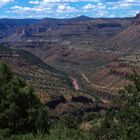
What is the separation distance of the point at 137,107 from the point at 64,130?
613 cm

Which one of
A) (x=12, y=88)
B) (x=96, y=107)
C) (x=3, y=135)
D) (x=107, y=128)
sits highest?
(x=12, y=88)

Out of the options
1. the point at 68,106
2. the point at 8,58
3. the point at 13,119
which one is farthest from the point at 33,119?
the point at 8,58

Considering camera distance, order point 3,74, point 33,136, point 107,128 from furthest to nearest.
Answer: point 107,128, point 3,74, point 33,136

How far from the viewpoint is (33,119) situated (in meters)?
35.8

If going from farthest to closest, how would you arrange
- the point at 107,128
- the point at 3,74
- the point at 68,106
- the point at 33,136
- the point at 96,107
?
the point at 96,107 → the point at 68,106 → the point at 107,128 → the point at 3,74 → the point at 33,136

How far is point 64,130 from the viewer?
32875 mm

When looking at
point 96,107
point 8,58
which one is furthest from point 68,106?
point 8,58

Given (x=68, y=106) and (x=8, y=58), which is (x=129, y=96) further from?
(x=8, y=58)

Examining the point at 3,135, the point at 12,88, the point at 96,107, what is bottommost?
the point at 96,107

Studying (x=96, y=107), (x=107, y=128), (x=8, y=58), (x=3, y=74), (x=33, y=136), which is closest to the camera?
(x=33, y=136)

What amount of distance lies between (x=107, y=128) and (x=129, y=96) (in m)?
20.4

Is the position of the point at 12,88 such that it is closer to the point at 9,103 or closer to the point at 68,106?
the point at 9,103

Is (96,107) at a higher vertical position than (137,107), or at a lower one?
lower

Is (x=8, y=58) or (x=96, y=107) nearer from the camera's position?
(x=96, y=107)
